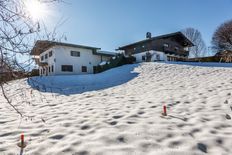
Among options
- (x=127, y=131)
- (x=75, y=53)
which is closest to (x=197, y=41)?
(x=75, y=53)

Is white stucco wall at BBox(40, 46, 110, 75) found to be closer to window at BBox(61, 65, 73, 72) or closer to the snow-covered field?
window at BBox(61, 65, 73, 72)

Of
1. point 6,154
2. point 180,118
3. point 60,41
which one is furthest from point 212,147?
point 60,41

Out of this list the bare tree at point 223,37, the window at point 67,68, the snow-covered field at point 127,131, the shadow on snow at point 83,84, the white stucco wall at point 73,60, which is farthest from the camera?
the bare tree at point 223,37

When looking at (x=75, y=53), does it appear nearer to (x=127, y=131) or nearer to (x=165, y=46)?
(x=165, y=46)

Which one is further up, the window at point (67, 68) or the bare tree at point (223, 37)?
the bare tree at point (223, 37)

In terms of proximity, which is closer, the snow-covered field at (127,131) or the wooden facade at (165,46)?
the snow-covered field at (127,131)

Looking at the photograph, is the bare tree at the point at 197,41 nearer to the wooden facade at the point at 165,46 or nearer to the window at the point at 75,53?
the wooden facade at the point at 165,46

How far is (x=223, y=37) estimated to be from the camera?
2838 centimetres

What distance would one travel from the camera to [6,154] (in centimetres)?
262

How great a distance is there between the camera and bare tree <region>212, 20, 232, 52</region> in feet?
88.8

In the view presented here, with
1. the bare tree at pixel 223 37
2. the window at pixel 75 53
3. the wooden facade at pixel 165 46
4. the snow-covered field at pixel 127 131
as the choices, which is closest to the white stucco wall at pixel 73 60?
the window at pixel 75 53

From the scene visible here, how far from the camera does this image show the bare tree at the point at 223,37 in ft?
88.8

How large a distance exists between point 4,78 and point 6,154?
114 centimetres

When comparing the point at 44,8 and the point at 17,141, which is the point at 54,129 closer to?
the point at 17,141
